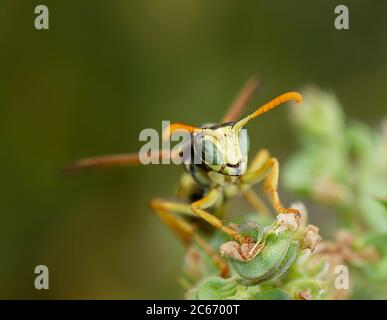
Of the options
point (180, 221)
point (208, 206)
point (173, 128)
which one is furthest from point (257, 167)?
point (173, 128)

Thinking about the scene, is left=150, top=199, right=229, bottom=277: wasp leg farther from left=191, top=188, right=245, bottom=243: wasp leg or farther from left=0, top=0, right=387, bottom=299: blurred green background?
left=0, top=0, right=387, bottom=299: blurred green background

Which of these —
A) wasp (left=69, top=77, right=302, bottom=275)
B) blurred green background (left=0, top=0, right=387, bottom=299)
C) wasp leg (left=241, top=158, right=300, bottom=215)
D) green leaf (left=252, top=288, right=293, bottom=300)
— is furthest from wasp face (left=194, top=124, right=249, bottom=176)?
blurred green background (left=0, top=0, right=387, bottom=299)

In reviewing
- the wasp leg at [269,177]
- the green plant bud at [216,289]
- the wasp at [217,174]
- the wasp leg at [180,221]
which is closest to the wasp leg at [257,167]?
the wasp at [217,174]

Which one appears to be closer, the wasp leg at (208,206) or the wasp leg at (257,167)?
the wasp leg at (208,206)

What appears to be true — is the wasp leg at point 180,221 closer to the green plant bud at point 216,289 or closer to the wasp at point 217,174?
the wasp at point 217,174
